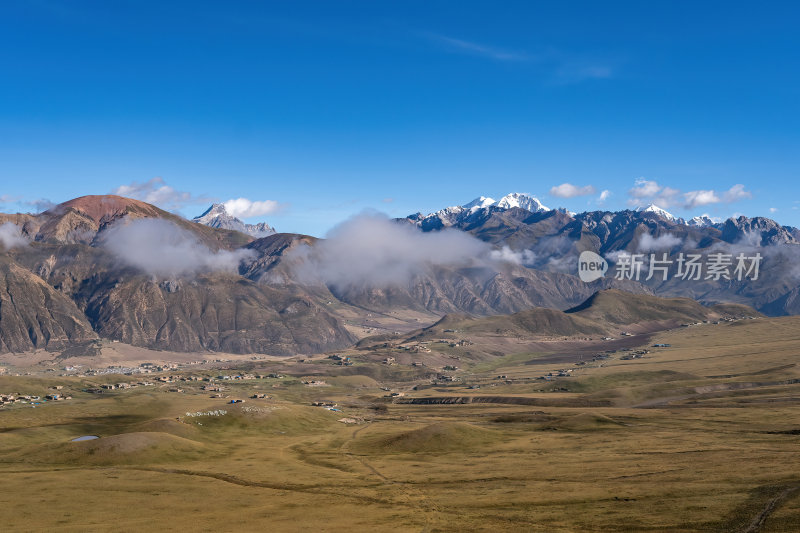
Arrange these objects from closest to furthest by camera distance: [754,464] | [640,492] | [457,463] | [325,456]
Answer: [640,492] < [754,464] < [457,463] < [325,456]

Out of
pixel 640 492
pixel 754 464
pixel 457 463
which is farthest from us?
pixel 457 463

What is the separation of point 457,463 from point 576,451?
34.5 metres

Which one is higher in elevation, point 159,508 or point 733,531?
point 733,531

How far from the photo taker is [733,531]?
9994 centimetres

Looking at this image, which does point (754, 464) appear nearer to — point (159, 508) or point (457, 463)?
point (457, 463)

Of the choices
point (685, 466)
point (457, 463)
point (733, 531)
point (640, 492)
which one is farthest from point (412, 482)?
point (733, 531)

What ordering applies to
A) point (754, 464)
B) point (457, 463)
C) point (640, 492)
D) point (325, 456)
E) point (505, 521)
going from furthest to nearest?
point (325, 456) → point (457, 463) → point (754, 464) → point (640, 492) → point (505, 521)

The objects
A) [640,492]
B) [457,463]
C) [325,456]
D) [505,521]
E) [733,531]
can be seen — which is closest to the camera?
[733,531]

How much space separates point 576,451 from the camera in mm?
185375

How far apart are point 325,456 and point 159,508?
71.7 m

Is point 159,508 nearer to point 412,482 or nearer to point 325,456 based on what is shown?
point 412,482

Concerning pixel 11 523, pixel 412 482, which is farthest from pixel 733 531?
pixel 11 523

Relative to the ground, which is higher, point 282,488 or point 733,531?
point 733,531

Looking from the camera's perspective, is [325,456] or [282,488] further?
[325,456]
